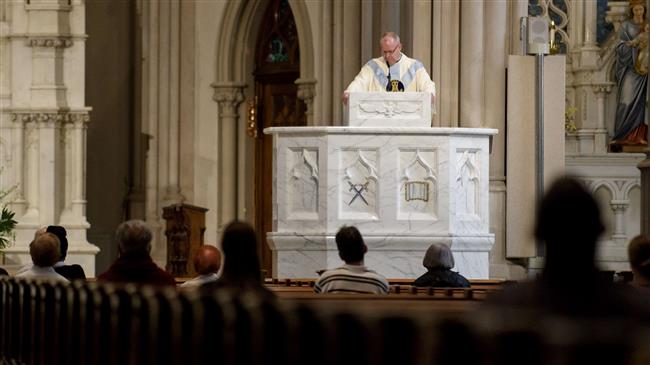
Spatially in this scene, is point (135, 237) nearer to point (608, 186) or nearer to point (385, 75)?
point (385, 75)

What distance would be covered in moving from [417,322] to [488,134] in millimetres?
9708

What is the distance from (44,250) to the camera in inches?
325

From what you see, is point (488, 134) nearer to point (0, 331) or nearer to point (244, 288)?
point (0, 331)

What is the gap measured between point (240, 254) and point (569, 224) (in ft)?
6.31

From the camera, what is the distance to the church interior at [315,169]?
3.94 meters

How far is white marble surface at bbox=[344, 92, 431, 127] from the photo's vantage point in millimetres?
12859

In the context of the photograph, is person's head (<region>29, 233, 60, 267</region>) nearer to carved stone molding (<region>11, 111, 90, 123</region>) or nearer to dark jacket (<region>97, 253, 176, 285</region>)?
dark jacket (<region>97, 253, 176, 285</region>)

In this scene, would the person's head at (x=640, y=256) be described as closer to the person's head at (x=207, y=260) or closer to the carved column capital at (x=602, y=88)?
the person's head at (x=207, y=260)

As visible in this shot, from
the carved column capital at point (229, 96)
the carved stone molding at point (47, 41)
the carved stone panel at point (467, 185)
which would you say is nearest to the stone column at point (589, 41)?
the carved column capital at point (229, 96)

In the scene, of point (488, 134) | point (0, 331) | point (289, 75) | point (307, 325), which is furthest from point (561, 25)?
point (307, 325)

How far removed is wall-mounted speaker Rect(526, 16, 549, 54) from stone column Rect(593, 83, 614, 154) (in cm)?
812

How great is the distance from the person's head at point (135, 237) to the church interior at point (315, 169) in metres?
0.11

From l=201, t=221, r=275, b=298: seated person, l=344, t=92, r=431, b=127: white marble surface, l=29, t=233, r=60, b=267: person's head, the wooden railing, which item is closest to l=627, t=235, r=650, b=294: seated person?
the wooden railing

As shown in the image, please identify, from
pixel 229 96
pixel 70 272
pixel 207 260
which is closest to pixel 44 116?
pixel 229 96
